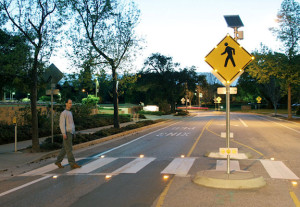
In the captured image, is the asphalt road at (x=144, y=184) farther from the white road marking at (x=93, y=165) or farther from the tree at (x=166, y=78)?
the tree at (x=166, y=78)

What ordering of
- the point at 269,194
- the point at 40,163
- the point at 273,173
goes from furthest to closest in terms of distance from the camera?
the point at 40,163 → the point at 273,173 → the point at 269,194

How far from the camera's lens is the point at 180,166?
974 centimetres

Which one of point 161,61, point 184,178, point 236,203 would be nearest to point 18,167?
point 184,178

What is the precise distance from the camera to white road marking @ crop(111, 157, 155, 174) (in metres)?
9.16

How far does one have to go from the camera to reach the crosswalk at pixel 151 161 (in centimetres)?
879

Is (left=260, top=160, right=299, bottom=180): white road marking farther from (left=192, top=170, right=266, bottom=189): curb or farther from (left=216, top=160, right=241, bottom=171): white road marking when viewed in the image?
(left=192, top=170, right=266, bottom=189): curb

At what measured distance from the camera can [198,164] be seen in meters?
10.1

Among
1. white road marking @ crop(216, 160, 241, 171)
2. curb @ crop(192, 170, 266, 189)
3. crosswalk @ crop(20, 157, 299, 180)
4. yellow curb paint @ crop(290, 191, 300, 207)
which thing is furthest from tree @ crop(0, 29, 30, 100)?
yellow curb paint @ crop(290, 191, 300, 207)

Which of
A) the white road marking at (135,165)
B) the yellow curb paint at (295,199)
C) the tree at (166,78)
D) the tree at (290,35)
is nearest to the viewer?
the yellow curb paint at (295,199)

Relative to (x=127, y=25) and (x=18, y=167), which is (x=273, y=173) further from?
(x=127, y=25)

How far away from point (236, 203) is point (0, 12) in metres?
11.3

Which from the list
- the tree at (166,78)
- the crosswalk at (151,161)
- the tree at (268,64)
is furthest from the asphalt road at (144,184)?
the tree at (166,78)

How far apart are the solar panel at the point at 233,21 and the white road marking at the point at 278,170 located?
4.26m

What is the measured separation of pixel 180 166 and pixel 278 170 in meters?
2.73
